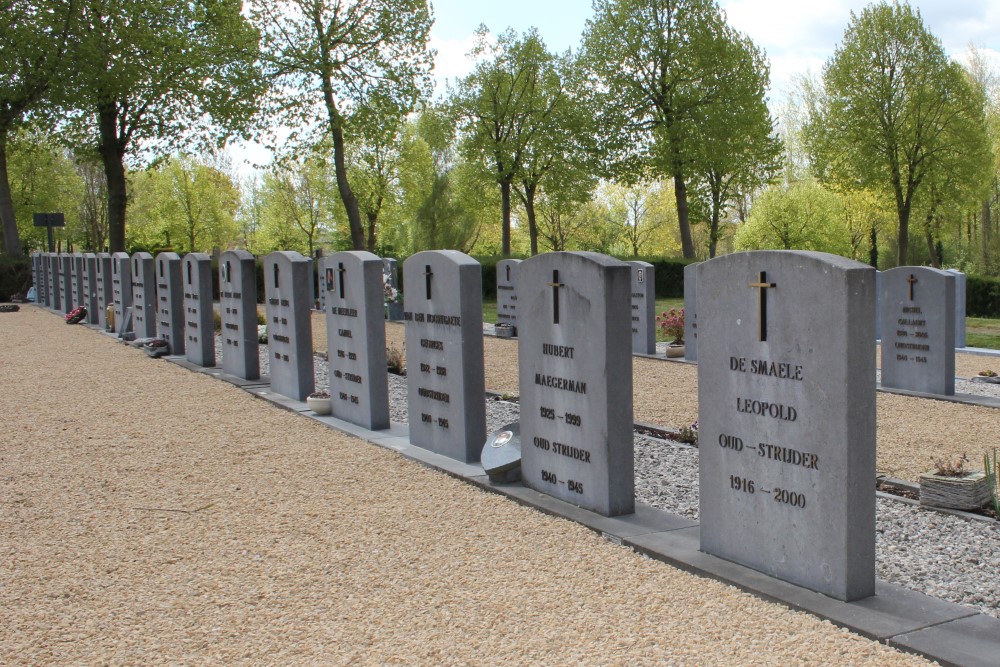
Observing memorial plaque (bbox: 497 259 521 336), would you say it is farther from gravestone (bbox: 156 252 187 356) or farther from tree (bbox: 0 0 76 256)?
tree (bbox: 0 0 76 256)

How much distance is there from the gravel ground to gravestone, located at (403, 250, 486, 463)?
1.45ft

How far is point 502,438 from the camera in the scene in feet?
21.2

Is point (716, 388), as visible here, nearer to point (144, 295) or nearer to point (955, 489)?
point (955, 489)

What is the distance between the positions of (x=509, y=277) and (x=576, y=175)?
22.1 meters

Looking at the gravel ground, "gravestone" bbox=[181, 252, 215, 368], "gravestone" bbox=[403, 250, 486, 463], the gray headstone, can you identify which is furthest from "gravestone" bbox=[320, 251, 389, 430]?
the gray headstone

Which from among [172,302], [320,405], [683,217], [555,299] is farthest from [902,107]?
[555,299]

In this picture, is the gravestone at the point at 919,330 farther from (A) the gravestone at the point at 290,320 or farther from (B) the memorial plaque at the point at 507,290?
(B) the memorial plaque at the point at 507,290

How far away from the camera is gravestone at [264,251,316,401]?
9.76 metres

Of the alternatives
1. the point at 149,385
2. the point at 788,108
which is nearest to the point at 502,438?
the point at 149,385

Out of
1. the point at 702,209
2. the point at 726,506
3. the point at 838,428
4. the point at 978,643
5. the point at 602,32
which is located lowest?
the point at 978,643

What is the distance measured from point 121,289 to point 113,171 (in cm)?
1234

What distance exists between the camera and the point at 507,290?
18.8m

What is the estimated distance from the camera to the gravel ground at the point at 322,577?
3.58 metres

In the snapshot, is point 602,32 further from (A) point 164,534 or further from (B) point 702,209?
(A) point 164,534
